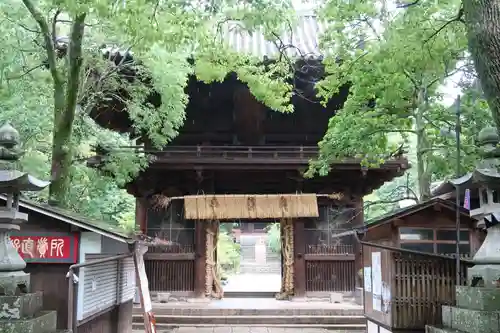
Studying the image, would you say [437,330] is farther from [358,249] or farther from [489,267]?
[358,249]

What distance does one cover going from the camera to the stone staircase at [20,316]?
20.4 feet

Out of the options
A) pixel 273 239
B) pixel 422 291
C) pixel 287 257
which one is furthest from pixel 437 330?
pixel 273 239

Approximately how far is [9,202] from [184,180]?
994 centimetres

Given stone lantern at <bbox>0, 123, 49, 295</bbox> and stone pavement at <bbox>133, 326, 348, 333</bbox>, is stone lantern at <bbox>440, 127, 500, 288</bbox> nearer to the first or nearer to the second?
stone lantern at <bbox>0, 123, 49, 295</bbox>

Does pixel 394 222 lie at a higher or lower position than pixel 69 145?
lower

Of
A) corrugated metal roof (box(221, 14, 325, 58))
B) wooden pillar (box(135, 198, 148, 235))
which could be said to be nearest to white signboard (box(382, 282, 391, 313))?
corrugated metal roof (box(221, 14, 325, 58))

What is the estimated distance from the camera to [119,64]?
11625 mm

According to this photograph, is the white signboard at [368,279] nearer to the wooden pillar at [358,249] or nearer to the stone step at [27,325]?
the wooden pillar at [358,249]

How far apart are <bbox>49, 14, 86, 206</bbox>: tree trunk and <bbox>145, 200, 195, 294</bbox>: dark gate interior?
21.4 ft

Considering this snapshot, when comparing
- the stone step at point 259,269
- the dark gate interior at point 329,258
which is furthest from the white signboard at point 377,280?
the stone step at point 259,269

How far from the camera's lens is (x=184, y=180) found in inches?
656

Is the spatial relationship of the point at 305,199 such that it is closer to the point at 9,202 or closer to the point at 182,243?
the point at 182,243

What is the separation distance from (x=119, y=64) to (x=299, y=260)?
8.49 meters

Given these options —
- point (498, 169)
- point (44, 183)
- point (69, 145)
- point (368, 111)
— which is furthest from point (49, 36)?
point (498, 169)
